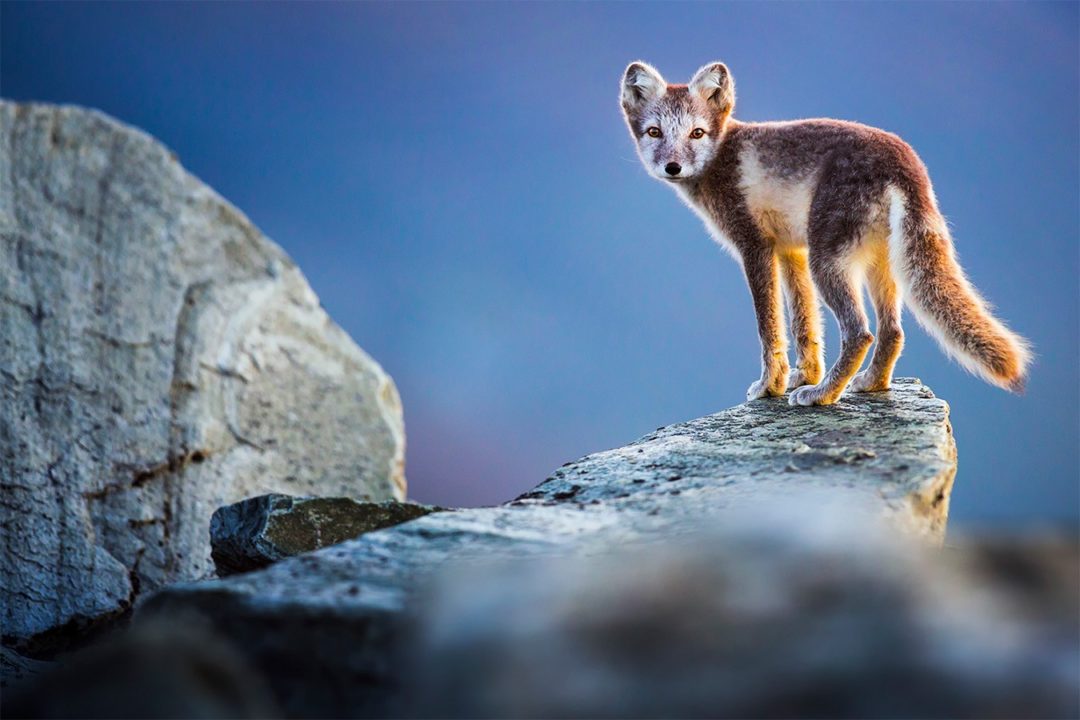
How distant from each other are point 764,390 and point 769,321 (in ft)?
0.98

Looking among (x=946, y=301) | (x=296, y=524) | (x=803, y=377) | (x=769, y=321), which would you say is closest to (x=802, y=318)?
(x=769, y=321)

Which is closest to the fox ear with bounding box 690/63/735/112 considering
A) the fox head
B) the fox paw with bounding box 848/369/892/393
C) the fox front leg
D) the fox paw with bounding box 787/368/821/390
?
the fox head

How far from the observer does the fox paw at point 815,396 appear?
13.0ft

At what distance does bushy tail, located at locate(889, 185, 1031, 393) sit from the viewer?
337 centimetres

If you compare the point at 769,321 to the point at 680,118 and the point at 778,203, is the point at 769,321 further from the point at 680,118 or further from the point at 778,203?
the point at 680,118

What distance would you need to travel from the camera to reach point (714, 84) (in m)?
4.56

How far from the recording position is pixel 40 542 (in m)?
5.24

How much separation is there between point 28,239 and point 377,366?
2.38 m

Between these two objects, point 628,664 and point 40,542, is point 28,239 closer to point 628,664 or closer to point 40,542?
point 40,542

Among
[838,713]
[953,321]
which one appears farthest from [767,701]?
[953,321]

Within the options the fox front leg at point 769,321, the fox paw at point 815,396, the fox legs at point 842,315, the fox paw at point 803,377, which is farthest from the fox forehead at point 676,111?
the fox paw at point 815,396

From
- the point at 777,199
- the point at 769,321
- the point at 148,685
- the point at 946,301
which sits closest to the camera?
the point at 148,685

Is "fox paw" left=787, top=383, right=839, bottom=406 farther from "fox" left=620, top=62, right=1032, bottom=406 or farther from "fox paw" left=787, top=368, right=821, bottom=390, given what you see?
"fox paw" left=787, top=368, right=821, bottom=390

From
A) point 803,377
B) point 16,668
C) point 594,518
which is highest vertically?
point 803,377
